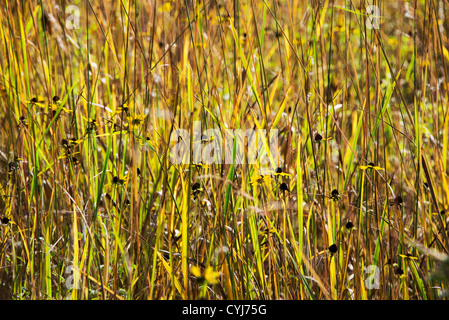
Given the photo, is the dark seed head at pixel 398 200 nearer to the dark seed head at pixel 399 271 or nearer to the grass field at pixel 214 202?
the grass field at pixel 214 202

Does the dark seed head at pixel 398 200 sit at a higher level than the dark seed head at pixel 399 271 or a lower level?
higher

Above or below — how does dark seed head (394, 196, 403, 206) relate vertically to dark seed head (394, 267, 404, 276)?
above

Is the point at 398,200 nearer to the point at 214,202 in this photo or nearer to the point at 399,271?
the point at 399,271

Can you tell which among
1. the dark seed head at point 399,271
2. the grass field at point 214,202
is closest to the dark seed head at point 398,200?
the grass field at point 214,202

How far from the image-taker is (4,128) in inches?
41.7

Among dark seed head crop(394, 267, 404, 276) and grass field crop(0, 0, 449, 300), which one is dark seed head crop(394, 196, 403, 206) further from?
dark seed head crop(394, 267, 404, 276)

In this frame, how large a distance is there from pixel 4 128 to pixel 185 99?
473 millimetres

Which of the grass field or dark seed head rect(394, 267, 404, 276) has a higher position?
the grass field

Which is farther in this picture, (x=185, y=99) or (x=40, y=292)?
(x=185, y=99)

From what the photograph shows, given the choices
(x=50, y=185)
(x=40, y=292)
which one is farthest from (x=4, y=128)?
(x=40, y=292)

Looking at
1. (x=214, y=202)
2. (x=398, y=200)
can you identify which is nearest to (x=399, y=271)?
(x=398, y=200)

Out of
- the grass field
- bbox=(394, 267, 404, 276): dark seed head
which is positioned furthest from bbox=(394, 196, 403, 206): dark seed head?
bbox=(394, 267, 404, 276): dark seed head

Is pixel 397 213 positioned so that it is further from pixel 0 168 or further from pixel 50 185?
pixel 0 168

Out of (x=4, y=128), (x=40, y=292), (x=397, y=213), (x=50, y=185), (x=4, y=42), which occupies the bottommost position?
(x=40, y=292)
